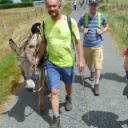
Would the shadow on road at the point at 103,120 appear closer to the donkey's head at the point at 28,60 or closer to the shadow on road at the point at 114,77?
the donkey's head at the point at 28,60

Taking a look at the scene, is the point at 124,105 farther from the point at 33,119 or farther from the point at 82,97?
the point at 33,119

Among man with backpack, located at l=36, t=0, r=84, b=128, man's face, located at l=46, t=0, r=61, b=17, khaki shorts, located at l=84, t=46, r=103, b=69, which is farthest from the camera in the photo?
khaki shorts, located at l=84, t=46, r=103, b=69

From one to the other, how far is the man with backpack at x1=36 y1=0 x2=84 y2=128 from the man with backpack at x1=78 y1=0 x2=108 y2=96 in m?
1.62

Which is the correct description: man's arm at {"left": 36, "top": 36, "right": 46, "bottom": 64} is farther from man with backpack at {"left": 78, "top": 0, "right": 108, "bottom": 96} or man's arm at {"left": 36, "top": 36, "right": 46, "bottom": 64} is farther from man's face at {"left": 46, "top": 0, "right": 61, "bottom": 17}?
man with backpack at {"left": 78, "top": 0, "right": 108, "bottom": 96}

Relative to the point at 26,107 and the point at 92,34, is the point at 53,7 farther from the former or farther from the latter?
the point at 26,107

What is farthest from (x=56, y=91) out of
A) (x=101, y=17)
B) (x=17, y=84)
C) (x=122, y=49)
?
(x=122, y=49)

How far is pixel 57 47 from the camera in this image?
4727 millimetres

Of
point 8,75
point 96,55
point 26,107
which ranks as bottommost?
point 8,75

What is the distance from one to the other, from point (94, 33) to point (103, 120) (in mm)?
2173

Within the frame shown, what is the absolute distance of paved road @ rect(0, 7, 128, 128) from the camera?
5.04 m

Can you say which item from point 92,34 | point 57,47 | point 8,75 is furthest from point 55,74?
point 8,75

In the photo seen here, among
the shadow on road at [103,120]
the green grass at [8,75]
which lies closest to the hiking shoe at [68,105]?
the shadow on road at [103,120]

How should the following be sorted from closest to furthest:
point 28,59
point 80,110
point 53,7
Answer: point 53,7, point 28,59, point 80,110

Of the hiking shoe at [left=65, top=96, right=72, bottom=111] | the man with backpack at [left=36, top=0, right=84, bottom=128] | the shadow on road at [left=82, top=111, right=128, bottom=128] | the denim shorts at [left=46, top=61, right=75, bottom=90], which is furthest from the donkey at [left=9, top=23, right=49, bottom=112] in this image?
the shadow on road at [left=82, top=111, right=128, bottom=128]
